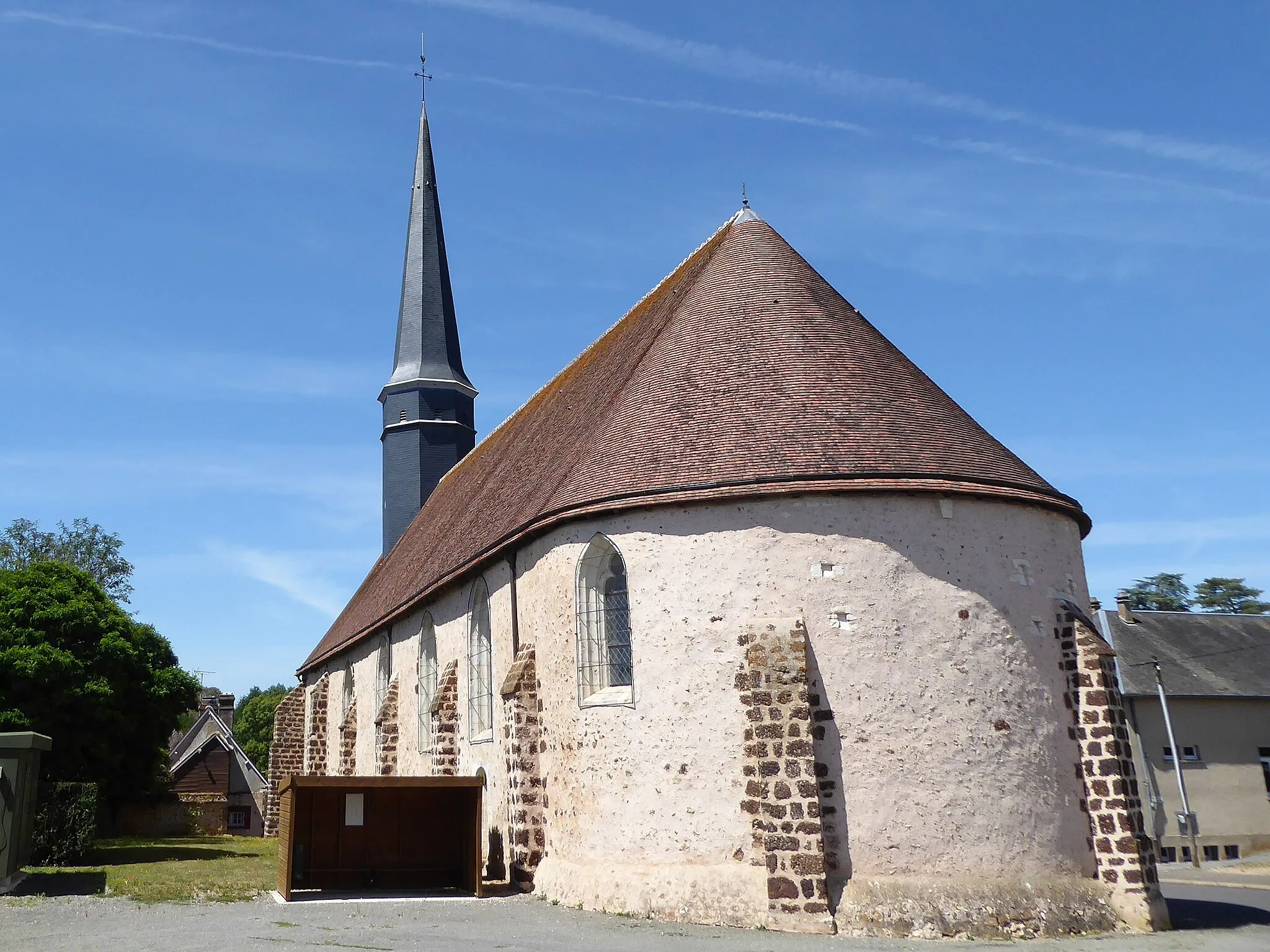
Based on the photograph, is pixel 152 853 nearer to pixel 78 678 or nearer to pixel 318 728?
pixel 78 678

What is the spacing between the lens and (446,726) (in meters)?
18.3

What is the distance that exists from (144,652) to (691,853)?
68.9ft

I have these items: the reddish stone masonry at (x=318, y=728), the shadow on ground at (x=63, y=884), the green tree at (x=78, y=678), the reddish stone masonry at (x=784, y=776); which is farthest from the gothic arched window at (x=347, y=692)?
the reddish stone masonry at (x=784, y=776)

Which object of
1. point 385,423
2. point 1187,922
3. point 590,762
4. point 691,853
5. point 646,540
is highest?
point 385,423

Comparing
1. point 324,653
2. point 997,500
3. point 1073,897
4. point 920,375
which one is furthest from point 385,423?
point 1073,897

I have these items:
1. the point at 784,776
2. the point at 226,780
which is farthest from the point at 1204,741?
the point at 226,780

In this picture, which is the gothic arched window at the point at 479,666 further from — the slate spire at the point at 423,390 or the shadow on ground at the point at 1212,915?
the slate spire at the point at 423,390

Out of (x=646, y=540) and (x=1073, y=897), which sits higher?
(x=646, y=540)

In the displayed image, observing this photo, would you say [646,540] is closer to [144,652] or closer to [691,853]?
[691,853]

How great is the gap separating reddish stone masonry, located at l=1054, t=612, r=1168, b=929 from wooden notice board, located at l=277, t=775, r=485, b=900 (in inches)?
306

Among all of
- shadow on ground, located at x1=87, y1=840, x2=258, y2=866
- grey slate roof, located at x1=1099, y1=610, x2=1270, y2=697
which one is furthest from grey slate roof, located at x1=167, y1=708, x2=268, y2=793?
grey slate roof, located at x1=1099, y1=610, x2=1270, y2=697

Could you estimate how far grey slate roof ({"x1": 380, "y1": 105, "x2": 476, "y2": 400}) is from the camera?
32344 mm

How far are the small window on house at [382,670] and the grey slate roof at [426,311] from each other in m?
10.0

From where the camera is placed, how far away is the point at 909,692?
520 inches
